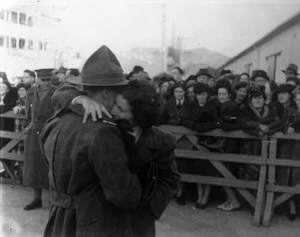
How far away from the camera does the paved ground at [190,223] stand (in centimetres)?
371

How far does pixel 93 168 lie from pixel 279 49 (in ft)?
21.6

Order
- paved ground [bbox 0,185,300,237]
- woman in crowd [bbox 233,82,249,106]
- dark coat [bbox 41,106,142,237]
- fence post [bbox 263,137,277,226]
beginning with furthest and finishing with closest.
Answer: woman in crowd [bbox 233,82,249,106] → fence post [bbox 263,137,277,226] → paved ground [bbox 0,185,300,237] → dark coat [bbox 41,106,142,237]

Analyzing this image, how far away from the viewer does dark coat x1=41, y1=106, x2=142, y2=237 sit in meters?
1.60

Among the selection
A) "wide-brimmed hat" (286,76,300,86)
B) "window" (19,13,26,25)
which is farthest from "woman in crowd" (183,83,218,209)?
"window" (19,13,26,25)

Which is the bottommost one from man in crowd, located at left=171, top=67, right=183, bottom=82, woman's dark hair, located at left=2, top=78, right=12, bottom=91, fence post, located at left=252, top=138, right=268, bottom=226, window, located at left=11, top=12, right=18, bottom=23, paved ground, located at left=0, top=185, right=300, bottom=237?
paved ground, located at left=0, top=185, right=300, bottom=237

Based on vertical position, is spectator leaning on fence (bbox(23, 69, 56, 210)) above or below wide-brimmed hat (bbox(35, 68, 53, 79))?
below

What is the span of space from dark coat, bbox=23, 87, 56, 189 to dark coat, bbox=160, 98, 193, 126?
137 cm

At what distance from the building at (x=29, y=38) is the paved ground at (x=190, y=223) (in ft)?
5.12

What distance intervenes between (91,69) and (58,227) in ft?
2.50

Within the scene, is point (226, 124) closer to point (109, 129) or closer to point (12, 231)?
point (12, 231)

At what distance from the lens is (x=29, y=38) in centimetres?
379

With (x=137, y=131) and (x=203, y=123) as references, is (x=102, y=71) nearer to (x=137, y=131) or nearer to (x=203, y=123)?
(x=137, y=131)

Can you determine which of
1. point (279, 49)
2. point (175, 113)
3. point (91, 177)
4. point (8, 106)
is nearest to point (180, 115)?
point (175, 113)

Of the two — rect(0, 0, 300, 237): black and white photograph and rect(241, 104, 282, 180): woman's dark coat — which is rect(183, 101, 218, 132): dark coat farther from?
rect(241, 104, 282, 180): woman's dark coat
